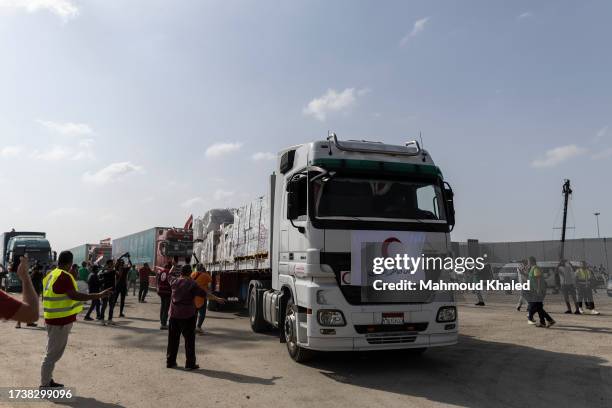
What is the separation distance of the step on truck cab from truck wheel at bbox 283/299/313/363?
0.02m

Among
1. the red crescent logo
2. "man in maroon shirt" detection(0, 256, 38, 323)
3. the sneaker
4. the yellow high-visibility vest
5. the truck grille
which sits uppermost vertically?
the red crescent logo

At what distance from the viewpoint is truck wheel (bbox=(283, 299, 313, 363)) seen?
23.8 feet

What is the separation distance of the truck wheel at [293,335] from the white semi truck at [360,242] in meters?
0.02

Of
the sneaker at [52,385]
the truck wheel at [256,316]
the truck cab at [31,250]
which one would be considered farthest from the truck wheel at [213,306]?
the truck cab at [31,250]

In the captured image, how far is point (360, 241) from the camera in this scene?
6.68 m

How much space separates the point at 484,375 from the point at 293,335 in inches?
117

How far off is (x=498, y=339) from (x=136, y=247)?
26.0m

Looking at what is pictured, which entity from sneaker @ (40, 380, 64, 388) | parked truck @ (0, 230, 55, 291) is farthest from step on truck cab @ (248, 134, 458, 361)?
parked truck @ (0, 230, 55, 291)

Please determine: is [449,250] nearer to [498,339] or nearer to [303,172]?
[303,172]

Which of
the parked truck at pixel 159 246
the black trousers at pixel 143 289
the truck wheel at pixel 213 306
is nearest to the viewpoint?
the truck wheel at pixel 213 306

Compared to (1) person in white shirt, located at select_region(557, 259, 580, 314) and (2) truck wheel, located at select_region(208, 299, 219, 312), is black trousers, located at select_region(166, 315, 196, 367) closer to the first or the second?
(2) truck wheel, located at select_region(208, 299, 219, 312)

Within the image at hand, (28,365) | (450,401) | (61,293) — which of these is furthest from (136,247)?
(450,401)

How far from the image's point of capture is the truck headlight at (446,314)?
6.77m

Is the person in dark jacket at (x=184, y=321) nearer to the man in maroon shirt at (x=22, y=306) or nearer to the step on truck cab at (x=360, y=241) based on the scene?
the step on truck cab at (x=360, y=241)
